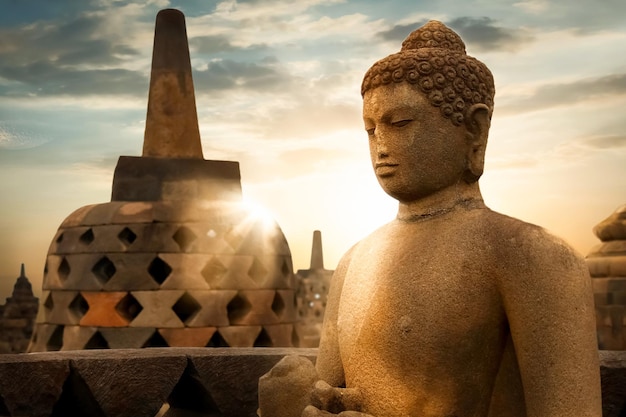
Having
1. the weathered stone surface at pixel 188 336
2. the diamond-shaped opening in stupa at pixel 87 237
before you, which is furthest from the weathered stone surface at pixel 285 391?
the diamond-shaped opening in stupa at pixel 87 237

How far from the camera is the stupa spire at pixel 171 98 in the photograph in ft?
22.4

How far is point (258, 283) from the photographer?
6.43 m

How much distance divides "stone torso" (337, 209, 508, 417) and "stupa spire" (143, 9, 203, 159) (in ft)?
14.2

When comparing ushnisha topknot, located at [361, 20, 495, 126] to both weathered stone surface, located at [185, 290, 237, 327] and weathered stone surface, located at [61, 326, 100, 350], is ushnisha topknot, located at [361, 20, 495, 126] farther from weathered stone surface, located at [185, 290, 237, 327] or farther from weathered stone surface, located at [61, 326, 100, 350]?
weathered stone surface, located at [61, 326, 100, 350]

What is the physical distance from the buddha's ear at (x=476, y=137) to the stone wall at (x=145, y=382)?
58.9 inches

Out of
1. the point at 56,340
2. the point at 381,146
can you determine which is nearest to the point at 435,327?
the point at 381,146

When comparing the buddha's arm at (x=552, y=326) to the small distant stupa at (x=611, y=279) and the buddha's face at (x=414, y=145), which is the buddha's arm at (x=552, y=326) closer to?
the buddha's face at (x=414, y=145)

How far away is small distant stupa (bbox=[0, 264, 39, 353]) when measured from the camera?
13384 millimetres

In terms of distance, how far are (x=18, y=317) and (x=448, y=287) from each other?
41.7 feet

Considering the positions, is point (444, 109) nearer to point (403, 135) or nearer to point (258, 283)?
point (403, 135)

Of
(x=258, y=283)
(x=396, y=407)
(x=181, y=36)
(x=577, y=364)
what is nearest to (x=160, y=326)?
(x=258, y=283)

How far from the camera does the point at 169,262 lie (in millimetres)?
6234

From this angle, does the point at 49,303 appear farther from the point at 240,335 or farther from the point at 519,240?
the point at 519,240

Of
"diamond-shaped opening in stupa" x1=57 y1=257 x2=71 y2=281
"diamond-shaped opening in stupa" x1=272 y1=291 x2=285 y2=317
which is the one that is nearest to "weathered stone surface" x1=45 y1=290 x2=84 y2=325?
"diamond-shaped opening in stupa" x1=57 y1=257 x2=71 y2=281
